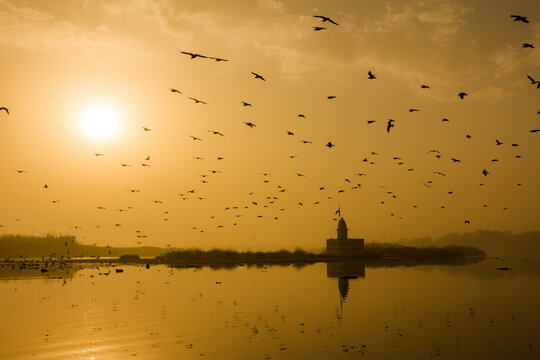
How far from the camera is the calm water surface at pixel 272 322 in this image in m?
23.2

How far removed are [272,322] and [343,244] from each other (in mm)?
103766

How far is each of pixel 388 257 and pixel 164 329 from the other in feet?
397

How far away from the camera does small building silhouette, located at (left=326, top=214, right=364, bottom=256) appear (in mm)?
132500

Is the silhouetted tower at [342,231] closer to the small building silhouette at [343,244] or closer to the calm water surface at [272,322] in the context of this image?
the small building silhouette at [343,244]

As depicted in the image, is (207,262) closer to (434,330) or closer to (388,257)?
(388,257)

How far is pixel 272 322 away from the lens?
3105 centimetres

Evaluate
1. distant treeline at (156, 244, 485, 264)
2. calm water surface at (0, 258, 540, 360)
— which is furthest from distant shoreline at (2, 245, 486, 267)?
calm water surface at (0, 258, 540, 360)

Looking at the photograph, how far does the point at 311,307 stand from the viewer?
37656mm

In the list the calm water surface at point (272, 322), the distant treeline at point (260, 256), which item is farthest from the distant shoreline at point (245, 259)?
the calm water surface at point (272, 322)

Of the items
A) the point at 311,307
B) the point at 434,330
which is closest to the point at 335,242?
the point at 311,307

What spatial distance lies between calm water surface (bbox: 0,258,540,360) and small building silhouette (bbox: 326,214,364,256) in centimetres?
7978

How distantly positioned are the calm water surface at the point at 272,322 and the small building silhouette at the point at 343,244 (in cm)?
7978

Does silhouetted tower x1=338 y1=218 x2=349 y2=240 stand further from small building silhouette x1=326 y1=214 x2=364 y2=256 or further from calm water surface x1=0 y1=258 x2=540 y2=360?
calm water surface x1=0 y1=258 x2=540 y2=360

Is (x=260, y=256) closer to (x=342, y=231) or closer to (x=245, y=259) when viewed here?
(x=245, y=259)
